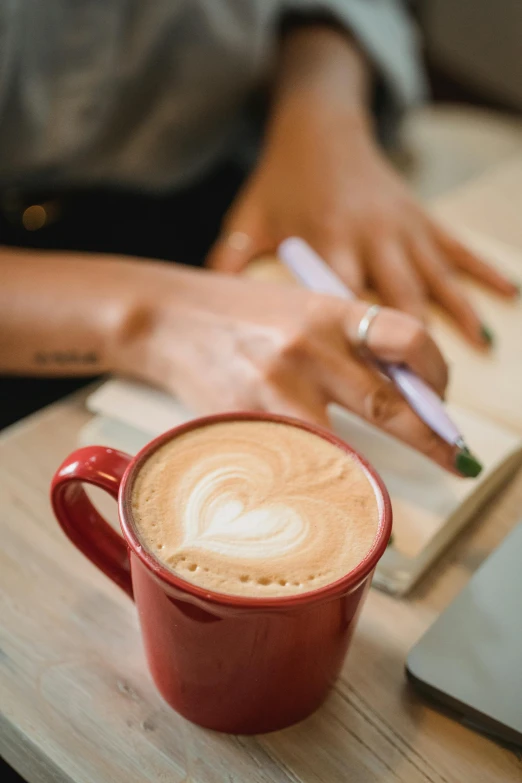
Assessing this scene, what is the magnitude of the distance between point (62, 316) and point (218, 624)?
340 mm

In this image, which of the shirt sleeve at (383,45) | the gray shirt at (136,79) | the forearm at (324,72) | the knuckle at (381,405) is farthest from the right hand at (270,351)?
the shirt sleeve at (383,45)

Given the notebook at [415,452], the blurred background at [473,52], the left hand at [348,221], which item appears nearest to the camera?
the notebook at [415,452]

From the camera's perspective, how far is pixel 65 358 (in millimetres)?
589

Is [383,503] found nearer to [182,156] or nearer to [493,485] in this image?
[493,485]

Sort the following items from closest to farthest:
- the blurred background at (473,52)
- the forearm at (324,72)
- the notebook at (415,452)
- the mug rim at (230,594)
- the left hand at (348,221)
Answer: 1. the mug rim at (230,594)
2. the notebook at (415,452)
3. the left hand at (348,221)
4. the forearm at (324,72)
5. the blurred background at (473,52)

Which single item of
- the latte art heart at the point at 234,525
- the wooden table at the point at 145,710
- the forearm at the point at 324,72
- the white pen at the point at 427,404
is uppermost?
the forearm at the point at 324,72

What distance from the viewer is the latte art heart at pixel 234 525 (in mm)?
335

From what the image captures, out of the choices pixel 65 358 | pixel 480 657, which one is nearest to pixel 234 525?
pixel 480 657

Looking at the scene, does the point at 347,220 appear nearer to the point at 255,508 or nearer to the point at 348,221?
the point at 348,221

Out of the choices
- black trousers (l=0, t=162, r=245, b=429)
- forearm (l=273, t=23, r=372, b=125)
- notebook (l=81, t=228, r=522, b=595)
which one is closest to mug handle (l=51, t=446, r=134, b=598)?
notebook (l=81, t=228, r=522, b=595)

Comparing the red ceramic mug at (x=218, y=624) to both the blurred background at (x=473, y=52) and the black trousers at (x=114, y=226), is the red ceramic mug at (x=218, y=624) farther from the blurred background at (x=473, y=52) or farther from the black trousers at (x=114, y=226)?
the blurred background at (x=473, y=52)

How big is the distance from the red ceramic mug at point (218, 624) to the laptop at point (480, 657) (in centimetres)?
5

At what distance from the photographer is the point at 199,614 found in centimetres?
32

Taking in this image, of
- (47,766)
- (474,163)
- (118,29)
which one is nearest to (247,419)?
(47,766)
